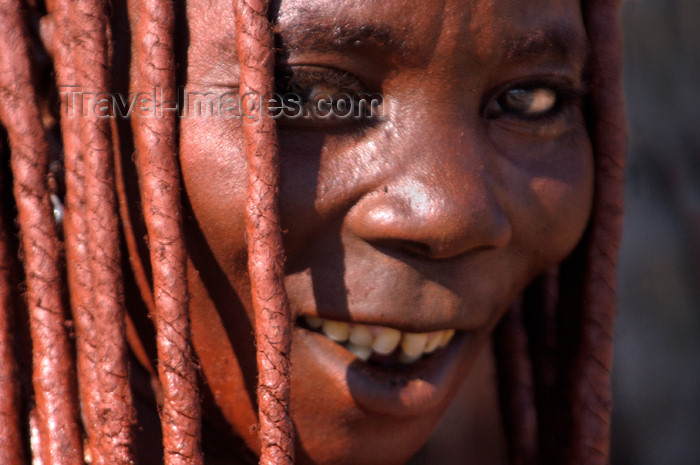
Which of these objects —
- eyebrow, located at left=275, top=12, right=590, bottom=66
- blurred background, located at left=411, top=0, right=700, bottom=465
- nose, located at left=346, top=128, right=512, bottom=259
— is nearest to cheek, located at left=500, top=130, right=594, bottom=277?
nose, located at left=346, top=128, right=512, bottom=259

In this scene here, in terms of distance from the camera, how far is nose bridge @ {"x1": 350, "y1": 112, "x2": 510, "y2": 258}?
1.41 m

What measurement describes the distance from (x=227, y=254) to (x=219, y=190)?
108 millimetres

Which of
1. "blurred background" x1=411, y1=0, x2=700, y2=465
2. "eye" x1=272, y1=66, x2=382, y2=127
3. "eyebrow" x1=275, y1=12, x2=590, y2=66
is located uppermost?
"eyebrow" x1=275, y1=12, x2=590, y2=66

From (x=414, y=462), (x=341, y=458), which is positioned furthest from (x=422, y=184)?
(x=414, y=462)

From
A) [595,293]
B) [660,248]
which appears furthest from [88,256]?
[660,248]

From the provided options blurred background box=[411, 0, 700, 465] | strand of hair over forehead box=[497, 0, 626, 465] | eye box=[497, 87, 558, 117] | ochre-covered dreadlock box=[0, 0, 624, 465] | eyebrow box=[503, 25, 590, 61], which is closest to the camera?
ochre-covered dreadlock box=[0, 0, 624, 465]

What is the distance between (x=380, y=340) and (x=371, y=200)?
26 centimetres

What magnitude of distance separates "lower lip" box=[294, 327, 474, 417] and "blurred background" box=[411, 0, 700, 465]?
1384 mm

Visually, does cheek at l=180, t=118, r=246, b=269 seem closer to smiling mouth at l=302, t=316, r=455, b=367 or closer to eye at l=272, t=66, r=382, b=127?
eye at l=272, t=66, r=382, b=127

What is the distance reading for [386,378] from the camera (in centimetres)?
153

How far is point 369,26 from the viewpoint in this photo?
1383mm

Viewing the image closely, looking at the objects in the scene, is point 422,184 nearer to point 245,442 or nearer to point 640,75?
point 245,442

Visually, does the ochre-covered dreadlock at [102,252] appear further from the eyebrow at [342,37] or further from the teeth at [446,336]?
the teeth at [446,336]

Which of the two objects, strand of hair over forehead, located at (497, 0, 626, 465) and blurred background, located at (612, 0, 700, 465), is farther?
blurred background, located at (612, 0, 700, 465)
